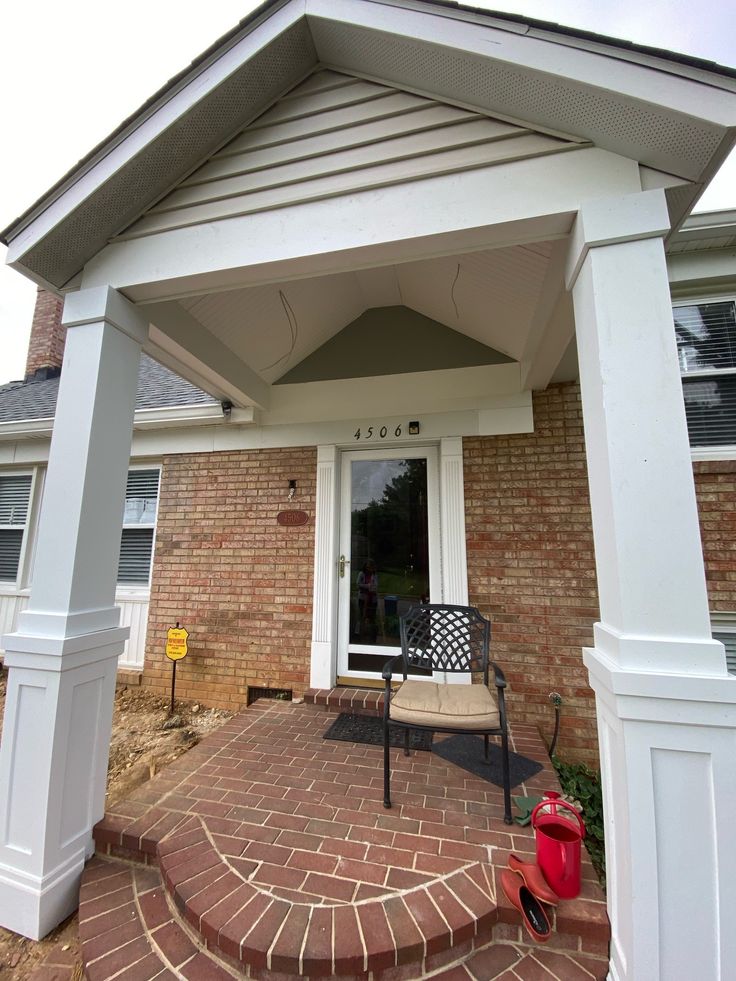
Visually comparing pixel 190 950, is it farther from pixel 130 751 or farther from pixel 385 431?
pixel 385 431

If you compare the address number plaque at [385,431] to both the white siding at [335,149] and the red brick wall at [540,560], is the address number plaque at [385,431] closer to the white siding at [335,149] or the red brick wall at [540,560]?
the red brick wall at [540,560]

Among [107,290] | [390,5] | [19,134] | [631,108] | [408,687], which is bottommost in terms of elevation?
[408,687]

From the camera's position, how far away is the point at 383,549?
3650mm

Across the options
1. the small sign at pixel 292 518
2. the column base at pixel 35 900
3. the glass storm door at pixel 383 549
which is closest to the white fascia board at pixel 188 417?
the small sign at pixel 292 518

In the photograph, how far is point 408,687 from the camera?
240 cm

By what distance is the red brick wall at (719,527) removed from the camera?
2887 mm

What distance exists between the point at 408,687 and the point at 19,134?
5.60 meters

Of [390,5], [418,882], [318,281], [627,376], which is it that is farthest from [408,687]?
[390,5]

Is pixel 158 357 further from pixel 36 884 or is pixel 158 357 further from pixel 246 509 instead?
pixel 36 884

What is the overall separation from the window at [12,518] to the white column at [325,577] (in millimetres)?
4003

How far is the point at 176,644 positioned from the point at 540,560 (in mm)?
3234

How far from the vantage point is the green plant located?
2.29 metres

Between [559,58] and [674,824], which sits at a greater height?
[559,58]

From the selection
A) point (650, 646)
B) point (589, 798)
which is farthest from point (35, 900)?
point (589, 798)
